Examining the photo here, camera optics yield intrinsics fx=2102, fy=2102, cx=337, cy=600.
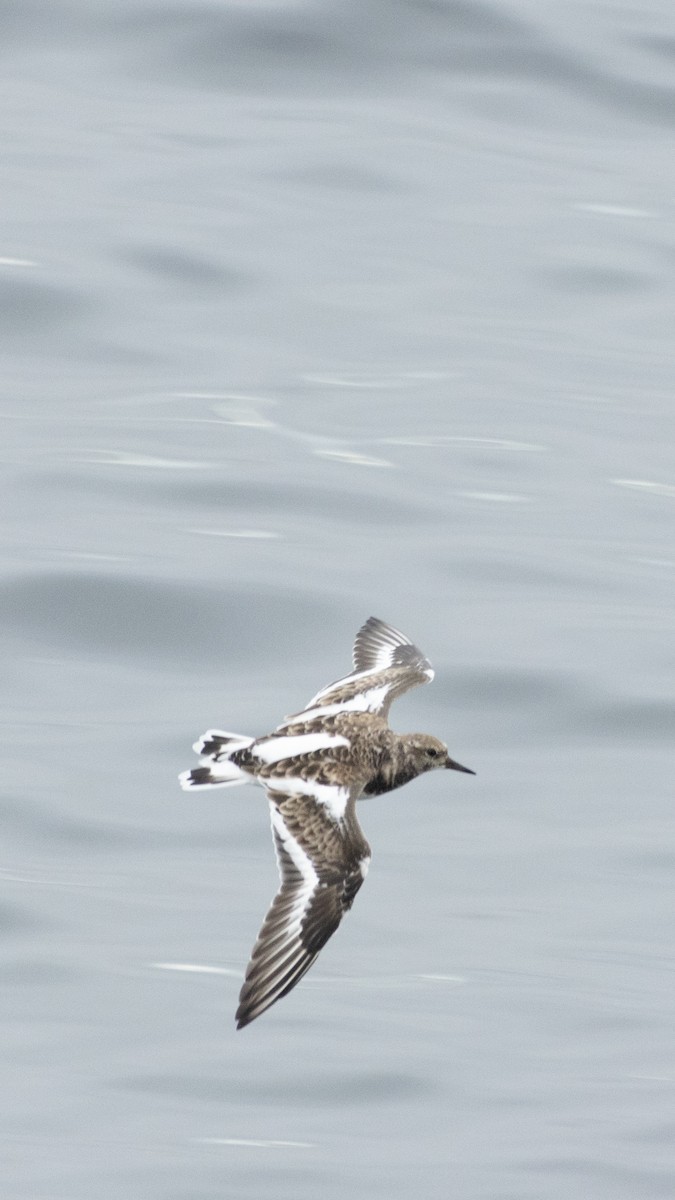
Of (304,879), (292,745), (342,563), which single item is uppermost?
(292,745)

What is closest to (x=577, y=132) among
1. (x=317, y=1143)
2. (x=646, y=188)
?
(x=646, y=188)

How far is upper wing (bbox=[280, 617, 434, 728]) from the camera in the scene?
8.55 m

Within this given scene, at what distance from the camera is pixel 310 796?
7.32m

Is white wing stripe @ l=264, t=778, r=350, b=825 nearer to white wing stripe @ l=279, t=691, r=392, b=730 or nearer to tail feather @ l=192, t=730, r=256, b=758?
tail feather @ l=192, t=730, r=256, b=758

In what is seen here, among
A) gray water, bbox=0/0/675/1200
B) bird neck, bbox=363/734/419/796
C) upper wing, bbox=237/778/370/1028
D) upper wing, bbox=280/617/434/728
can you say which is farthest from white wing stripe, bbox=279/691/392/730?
gray water, bbox=0/0/675/1200

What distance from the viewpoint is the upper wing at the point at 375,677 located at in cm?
855

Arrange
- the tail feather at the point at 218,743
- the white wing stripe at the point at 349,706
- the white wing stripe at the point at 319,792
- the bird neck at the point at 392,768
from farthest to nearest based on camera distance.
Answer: the white wing stripe at the point at 349,706 < the bird neck at the point at 392,768 < the tail feather at the point at 218,743 < the white wing stripe at the point at 319,792

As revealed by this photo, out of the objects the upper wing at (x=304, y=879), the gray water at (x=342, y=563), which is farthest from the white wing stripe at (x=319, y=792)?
the gray water at (x=342, y=563)

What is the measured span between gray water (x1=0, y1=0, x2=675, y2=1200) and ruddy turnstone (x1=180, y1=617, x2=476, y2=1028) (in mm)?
1881

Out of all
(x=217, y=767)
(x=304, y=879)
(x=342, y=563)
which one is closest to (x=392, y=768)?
(x=217, y=767)

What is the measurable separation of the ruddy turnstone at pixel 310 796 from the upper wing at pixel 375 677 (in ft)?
0.25

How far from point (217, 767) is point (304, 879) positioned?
0.65 meters

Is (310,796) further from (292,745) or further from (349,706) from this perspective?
(349,706)

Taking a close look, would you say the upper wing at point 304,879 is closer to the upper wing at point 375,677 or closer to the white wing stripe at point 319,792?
the white wing stripe at point 319,792
